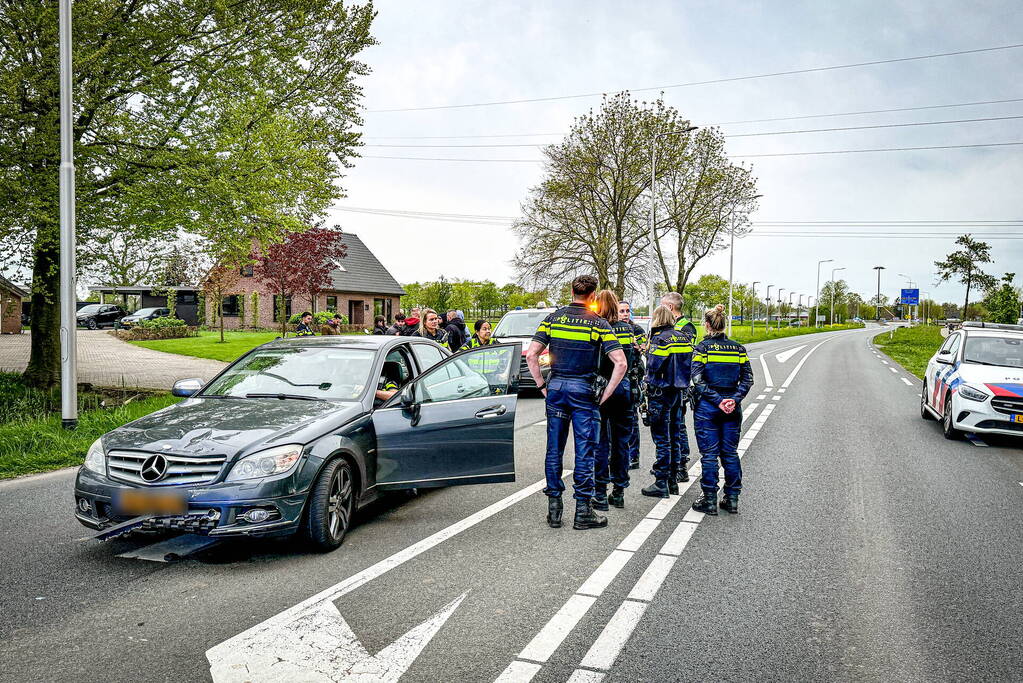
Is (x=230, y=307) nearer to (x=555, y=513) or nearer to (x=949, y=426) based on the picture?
(x=949, y=426)

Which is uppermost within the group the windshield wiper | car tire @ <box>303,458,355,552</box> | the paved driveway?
the windshield wiper

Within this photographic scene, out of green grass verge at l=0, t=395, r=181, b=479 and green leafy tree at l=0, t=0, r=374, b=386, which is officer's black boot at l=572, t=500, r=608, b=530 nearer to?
green grass verge at l=0, t=395, r=181, b=479

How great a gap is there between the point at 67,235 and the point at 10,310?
1533 inches

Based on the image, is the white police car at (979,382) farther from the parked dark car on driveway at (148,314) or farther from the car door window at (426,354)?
the parked dark car on driveway at (148,314)

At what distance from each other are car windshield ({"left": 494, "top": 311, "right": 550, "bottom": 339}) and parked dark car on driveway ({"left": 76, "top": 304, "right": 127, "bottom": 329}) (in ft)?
120

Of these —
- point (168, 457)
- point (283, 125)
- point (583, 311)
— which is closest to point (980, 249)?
point (283, 125)

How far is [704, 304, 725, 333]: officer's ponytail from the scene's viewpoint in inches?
247

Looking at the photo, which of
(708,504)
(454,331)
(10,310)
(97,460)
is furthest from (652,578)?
(10,310)

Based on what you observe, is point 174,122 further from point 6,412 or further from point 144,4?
point 6,412

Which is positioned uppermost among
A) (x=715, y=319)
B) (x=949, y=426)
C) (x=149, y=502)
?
(x=715, y=319)

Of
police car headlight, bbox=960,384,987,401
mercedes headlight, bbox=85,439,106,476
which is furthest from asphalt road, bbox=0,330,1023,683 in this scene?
police car headlight, bbox=960,384,987,401

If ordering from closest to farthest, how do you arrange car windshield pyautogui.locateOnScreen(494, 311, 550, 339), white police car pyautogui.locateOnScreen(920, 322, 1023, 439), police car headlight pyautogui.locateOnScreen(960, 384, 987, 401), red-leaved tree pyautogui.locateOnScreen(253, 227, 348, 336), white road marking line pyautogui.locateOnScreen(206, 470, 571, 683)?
white road marking line pyautogui.locateOnScreen(206, 470, 571, 683) → white police car pyautogui.locateOnScreen(920, 322, 1023, 439) → police car headlight pyautogui.locateOnScreen(960, 384, 987, 401) → car windshield pyautogui.locateOnScreen(494, 311, 550, 339) → red-leaved tree pyautogui.locateOnScreen(253, 227, 348, 336)

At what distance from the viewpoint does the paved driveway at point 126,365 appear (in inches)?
→ 670

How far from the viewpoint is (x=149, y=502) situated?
445 centimetres
